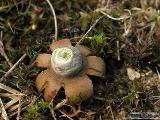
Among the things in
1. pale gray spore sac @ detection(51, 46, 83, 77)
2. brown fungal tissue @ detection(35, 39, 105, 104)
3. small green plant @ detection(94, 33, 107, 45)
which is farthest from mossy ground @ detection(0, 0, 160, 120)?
pale gray spore sac @ detection(51, 46, 83, 77)

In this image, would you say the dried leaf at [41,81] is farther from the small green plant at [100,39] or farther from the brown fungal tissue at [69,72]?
the small green plant at [100,39]

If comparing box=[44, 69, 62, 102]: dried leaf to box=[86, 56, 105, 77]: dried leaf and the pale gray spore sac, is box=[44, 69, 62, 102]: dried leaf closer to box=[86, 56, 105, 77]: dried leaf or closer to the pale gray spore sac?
the pale gray spore sac

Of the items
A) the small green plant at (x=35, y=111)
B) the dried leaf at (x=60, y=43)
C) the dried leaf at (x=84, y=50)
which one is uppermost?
the dried leaf at (x=60, y=43)

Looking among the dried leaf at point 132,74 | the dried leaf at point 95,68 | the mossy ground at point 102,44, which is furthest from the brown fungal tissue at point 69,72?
the dried leaf at point 132,74

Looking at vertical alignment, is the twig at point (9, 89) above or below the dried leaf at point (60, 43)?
below

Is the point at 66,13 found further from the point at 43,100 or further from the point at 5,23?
the point at 43,100

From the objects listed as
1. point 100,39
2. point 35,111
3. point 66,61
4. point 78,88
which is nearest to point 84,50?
point 100,39

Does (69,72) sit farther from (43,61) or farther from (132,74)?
(132,74)
